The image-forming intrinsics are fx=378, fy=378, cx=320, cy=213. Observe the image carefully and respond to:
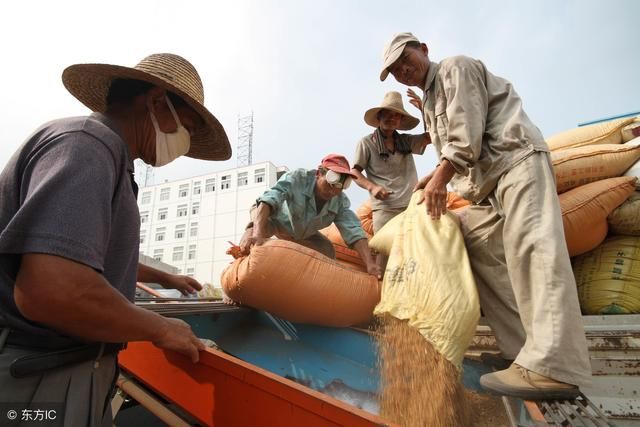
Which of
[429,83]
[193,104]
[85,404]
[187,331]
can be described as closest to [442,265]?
[429,83]

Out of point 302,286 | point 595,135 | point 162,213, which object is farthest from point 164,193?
point 595,135

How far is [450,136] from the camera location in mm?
1594

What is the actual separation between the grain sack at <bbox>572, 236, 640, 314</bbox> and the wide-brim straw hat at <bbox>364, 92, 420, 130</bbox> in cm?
160

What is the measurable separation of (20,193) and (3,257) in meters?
0.15

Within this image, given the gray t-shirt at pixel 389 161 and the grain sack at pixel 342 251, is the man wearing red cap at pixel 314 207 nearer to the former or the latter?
the grain sack at pixel 342 251

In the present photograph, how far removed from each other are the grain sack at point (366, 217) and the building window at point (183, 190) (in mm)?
24028

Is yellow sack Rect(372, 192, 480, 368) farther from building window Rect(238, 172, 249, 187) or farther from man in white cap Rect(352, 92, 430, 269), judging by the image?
building window Rect(238, 172, 249, 187)

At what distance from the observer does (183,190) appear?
25.7m

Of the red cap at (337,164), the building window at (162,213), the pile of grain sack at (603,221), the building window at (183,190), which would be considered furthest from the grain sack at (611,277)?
the building window at (162,213)

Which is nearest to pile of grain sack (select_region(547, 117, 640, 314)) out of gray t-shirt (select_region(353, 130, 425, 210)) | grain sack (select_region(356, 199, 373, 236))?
gray t-shirt (select_region(353, 130, 425, 210))

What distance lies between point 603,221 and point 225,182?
2398 cm

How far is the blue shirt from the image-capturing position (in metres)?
2.77

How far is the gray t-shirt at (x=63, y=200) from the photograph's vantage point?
734mm

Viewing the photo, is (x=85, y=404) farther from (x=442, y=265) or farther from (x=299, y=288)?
(x=442, y=265)
